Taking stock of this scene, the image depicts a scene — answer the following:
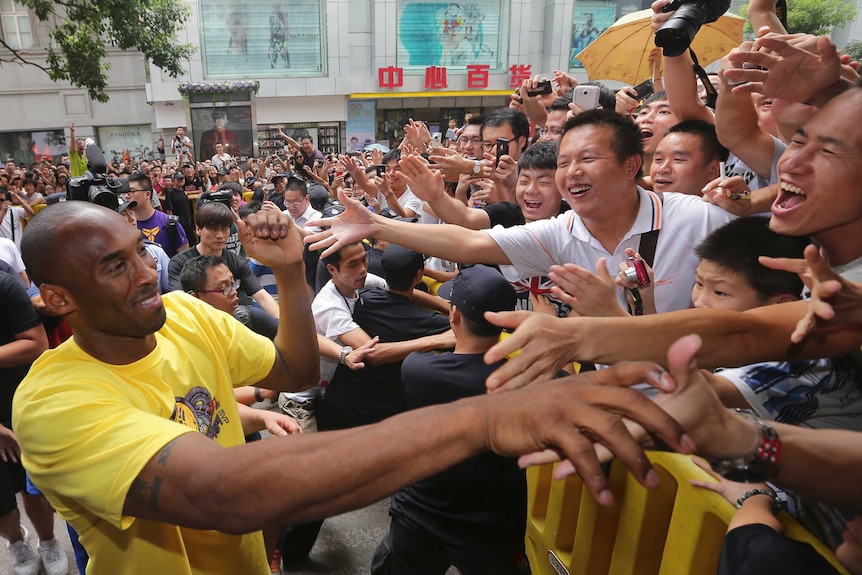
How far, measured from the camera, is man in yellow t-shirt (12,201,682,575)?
1.06 m

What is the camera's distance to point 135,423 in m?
1.38

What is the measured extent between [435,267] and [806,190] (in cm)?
348

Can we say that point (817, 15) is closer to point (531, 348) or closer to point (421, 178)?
point (421, 178)

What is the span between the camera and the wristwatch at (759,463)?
Answer: 3.99 ft

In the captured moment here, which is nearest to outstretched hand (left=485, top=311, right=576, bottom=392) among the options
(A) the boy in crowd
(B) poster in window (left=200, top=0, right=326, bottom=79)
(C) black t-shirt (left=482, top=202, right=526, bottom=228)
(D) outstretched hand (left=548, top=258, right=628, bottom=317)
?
(D) outstretched hand (left=548, top=258, right=628, bottom=317)

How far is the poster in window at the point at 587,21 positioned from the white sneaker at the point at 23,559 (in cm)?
2572

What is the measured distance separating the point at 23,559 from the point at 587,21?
27300 millimetres

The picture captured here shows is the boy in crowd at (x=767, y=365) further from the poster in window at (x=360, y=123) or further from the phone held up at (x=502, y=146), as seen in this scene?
the poster in window at (x=360, y=123)

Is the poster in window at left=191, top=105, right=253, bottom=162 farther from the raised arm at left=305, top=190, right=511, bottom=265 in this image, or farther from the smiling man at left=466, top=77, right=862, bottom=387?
the smiling man at left=466, top=77, right=862, bottom=387

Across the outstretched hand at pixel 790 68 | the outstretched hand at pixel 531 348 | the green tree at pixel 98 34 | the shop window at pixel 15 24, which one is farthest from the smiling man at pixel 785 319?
the shop window at pixel 15 24

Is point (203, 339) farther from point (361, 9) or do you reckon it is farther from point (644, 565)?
point (361, 9)

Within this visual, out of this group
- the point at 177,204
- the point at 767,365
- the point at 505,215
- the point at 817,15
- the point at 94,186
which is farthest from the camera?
the point at 817,15

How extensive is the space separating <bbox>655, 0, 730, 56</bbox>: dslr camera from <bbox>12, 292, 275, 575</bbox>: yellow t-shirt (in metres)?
2.74

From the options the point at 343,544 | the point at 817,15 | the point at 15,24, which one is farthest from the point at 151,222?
the point at 817,15
